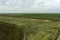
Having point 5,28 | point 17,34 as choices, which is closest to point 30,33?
point 17,34

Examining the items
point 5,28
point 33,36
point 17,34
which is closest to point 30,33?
point 33,36

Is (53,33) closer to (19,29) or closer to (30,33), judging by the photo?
(30,33)

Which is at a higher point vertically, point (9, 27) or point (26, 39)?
point (9, 27)

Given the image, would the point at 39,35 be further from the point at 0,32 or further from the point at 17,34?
the point at 0,32

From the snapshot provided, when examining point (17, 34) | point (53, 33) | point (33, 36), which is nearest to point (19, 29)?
point (17, 34)

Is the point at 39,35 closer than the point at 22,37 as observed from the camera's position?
No

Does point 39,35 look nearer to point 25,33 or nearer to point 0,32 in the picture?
point 25,33

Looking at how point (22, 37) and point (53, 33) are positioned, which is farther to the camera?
point (53, 33)
